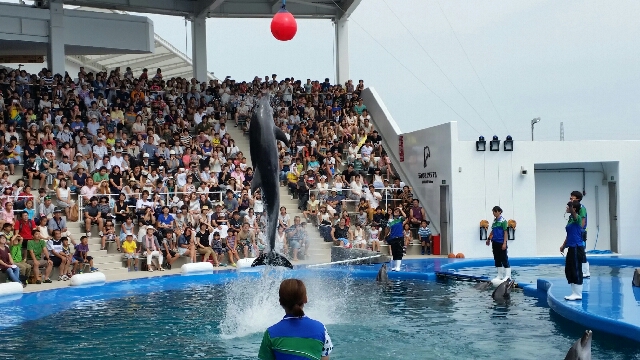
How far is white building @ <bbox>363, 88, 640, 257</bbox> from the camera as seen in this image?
56.0 feet

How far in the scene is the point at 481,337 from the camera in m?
8.06

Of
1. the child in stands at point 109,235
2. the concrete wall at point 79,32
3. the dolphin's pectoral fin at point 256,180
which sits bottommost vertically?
the child in stands at point 109,235

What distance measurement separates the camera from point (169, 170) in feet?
54.3

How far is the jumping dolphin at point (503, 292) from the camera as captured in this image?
10578mm

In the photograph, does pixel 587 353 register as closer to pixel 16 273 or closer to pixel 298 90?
pixel 16 273

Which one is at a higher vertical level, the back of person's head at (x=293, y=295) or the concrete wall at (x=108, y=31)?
the concrete wall at (x=108, y=31)

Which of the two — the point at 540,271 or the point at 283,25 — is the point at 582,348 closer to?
the point at 283,25

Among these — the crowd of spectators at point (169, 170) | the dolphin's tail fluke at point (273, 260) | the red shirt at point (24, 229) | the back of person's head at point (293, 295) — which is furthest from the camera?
the crowd of spectators at point (169, 170)

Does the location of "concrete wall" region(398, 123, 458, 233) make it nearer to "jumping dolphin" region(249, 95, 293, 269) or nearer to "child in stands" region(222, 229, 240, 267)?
"child in stands" region(222, 229, 240, 267)

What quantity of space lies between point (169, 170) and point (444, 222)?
6416 millimetres

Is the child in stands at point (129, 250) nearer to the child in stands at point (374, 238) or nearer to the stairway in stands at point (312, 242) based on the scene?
the stairway in stands at point (312, 242)

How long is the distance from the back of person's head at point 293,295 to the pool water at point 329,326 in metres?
3.97

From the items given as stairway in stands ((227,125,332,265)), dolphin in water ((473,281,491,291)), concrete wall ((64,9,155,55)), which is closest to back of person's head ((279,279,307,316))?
dolphin in water ((473,281,491,291))

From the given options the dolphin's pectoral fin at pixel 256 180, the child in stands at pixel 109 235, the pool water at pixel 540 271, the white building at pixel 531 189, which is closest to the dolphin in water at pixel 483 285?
the pool water at pixel 540 271
